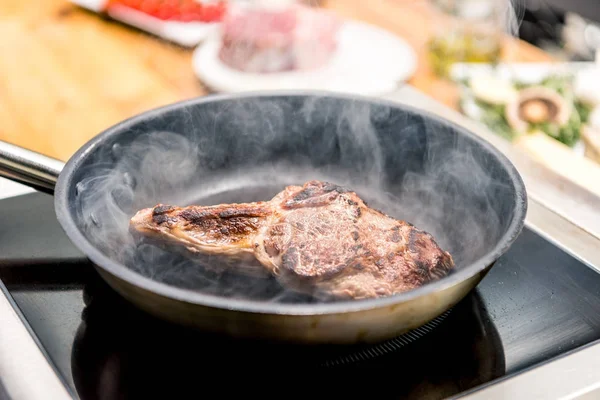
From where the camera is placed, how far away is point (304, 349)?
0.88 m

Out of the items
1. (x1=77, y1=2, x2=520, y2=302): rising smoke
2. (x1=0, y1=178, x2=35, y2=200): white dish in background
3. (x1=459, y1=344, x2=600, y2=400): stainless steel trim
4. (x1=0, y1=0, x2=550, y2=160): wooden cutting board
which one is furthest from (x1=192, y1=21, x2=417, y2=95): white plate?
(x1=459, y1=344, x2=600, y2=400): stainless steel trim

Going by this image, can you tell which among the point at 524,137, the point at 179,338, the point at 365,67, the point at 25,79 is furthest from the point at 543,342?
the point at 25,79

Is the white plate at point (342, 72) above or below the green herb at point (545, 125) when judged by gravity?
above

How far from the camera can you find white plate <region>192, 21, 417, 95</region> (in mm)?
2137

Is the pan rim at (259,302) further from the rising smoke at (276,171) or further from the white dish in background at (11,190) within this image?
the white dish in background at (11,190)

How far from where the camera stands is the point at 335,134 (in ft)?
4.92

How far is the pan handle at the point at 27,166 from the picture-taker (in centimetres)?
117

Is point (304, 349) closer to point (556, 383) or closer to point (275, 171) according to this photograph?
point (556, 383)

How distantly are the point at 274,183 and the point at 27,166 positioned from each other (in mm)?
600

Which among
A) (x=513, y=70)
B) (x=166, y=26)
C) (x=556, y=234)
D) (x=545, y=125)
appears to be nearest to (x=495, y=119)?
(x=545, y=125)

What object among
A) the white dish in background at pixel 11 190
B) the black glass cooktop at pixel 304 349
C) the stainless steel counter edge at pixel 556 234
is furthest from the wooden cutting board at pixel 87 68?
the black glass cooktop at pixel 304 349

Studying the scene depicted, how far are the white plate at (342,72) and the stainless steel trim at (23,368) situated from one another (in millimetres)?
1290

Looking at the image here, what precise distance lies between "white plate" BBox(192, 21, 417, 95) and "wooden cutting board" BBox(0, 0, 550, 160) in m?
0.09

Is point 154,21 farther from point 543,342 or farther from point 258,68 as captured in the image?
point 543,342
